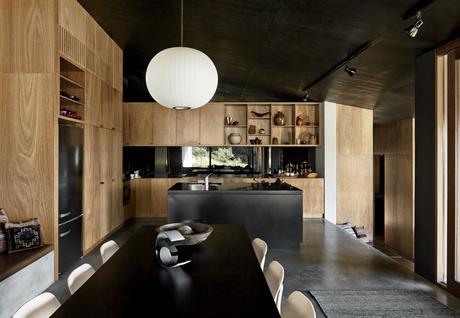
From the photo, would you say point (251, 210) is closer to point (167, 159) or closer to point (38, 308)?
point (167, 159)

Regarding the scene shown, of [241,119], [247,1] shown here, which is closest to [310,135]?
[241,119]

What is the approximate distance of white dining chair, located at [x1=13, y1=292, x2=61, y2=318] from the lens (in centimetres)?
138

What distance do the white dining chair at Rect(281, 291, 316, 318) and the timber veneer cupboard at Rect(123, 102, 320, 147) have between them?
6.03 metres

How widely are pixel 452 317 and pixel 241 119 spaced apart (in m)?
5.67

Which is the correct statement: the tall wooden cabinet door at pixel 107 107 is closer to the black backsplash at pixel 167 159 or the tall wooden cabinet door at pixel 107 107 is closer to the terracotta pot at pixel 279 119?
the black backsplash at pixel 167 159

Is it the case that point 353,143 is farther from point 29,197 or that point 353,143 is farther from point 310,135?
point 29,197

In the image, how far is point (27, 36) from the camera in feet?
11.5

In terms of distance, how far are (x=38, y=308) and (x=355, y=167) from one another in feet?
22.8

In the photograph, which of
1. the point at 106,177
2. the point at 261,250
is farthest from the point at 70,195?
the point at 261,250

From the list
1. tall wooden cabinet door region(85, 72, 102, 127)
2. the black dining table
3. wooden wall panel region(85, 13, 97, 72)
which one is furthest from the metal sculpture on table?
wooden wall panel region(85, 13, 97, 72)

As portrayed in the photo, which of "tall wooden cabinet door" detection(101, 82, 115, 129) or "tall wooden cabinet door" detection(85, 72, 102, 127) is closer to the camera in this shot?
"tall wooden cabinet door" detection(85, 72, 102, 127)

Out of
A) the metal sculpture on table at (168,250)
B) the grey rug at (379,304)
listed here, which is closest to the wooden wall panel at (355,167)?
the grey rug at (379,304)

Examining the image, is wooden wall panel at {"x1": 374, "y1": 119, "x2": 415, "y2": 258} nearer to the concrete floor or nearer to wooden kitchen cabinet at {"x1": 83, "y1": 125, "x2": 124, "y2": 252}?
the concrete floor

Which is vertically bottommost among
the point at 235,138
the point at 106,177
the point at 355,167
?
the point at 106,177
